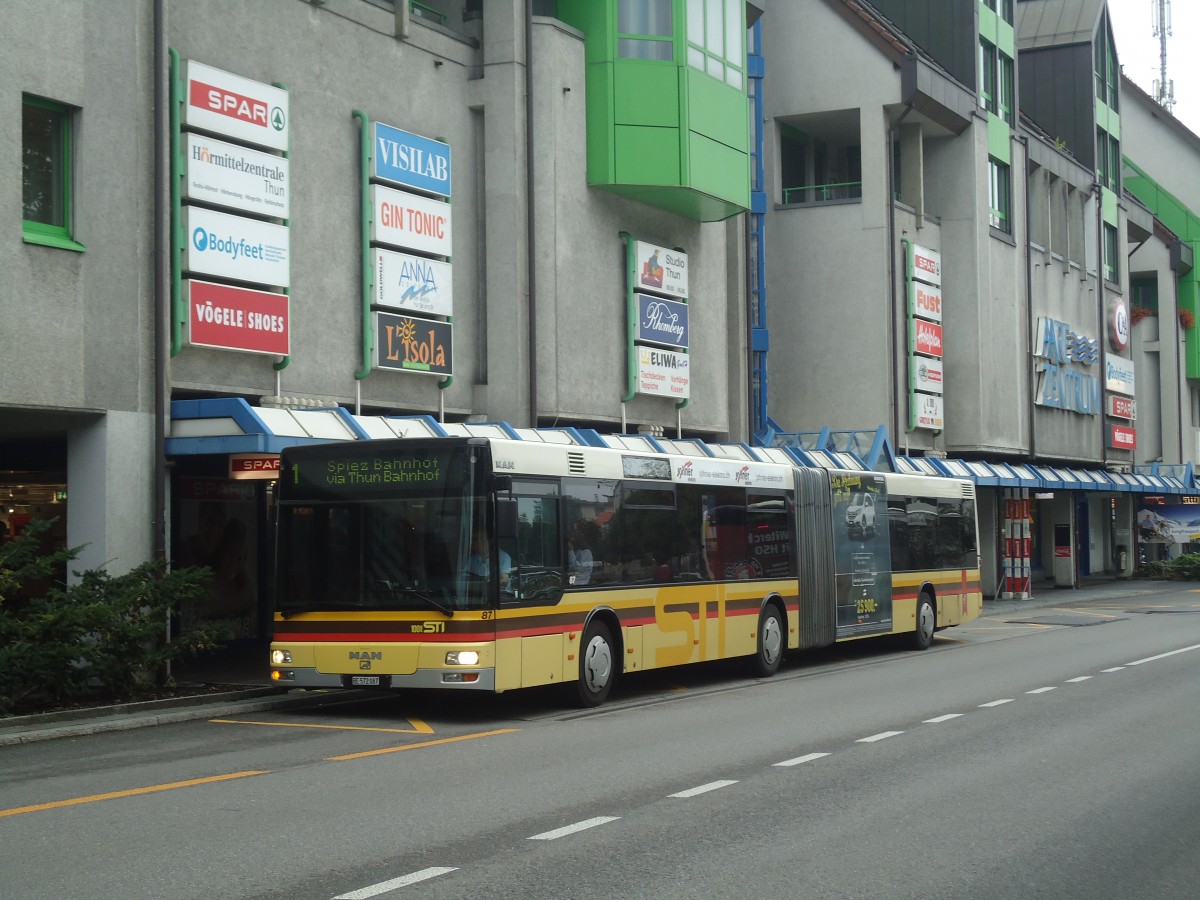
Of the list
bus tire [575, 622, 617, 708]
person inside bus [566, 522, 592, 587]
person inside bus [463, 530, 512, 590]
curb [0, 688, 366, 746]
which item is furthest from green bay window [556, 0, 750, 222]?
person inside bus [463, 530, 512, 590]

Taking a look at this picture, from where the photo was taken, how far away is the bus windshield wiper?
→ 571 inches

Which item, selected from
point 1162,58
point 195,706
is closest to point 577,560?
point 195,706

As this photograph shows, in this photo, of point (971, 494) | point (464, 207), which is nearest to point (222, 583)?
point (464, 207)

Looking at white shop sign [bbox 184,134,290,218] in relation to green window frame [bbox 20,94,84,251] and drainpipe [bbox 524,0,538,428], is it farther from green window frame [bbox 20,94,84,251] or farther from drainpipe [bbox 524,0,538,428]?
drainpipe [bbox 524,0,538,428]

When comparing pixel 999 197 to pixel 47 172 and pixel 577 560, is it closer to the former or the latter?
pixel 577 560

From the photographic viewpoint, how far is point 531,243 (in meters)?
25.2

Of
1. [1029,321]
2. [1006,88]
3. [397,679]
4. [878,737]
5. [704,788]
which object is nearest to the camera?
[704,788]

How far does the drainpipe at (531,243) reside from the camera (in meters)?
25.0

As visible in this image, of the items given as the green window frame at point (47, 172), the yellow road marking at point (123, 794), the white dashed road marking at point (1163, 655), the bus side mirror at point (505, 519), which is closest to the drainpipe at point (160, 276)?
the green window frame at point (47, 172)

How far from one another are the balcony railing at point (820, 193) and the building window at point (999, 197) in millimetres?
5579

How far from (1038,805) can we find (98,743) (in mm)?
8028

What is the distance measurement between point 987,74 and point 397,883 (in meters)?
41.4

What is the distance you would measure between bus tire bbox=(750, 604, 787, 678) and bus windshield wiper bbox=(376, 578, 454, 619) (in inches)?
265

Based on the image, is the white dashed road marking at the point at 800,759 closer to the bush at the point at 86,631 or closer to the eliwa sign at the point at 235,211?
the bush at the point at 86,631
